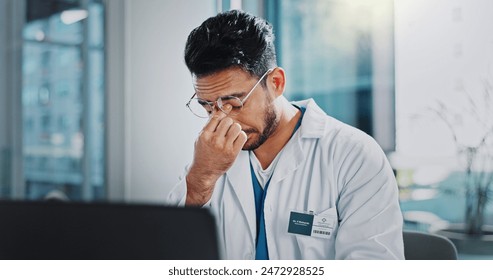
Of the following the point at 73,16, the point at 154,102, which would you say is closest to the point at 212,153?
the point at 154,102

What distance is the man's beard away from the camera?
1.37 metres

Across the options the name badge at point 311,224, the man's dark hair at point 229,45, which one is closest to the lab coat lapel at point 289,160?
the name badge at point 311,224

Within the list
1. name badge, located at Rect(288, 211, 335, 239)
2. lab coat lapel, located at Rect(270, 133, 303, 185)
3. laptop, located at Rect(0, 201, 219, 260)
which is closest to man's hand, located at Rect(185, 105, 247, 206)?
lab coat lapel, located at Rect(270, 133, 303, 185)

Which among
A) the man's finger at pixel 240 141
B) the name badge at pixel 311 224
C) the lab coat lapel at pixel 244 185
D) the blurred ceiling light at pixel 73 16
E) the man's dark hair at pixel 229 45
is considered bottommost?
the name badge at pixel 311 224

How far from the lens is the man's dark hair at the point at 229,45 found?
→ 1.27 m

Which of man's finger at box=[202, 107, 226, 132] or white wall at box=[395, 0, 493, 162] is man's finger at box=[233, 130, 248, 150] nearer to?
man's finger at box=[202, 107, 226, 132]

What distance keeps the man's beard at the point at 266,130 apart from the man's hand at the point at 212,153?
0.20ft

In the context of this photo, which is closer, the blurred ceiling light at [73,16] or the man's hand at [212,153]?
the man's hand at [212,153]

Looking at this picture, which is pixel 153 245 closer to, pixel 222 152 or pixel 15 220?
pixel 15 220

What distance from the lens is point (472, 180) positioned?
4.37 ft

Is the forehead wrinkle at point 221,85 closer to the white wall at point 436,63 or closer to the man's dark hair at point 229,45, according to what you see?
the man's dark hair at point 229,45

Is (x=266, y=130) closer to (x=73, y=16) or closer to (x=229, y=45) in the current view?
(x=229, y=45)

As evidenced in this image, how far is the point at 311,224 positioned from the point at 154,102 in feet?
2.26

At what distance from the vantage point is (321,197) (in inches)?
49.8
